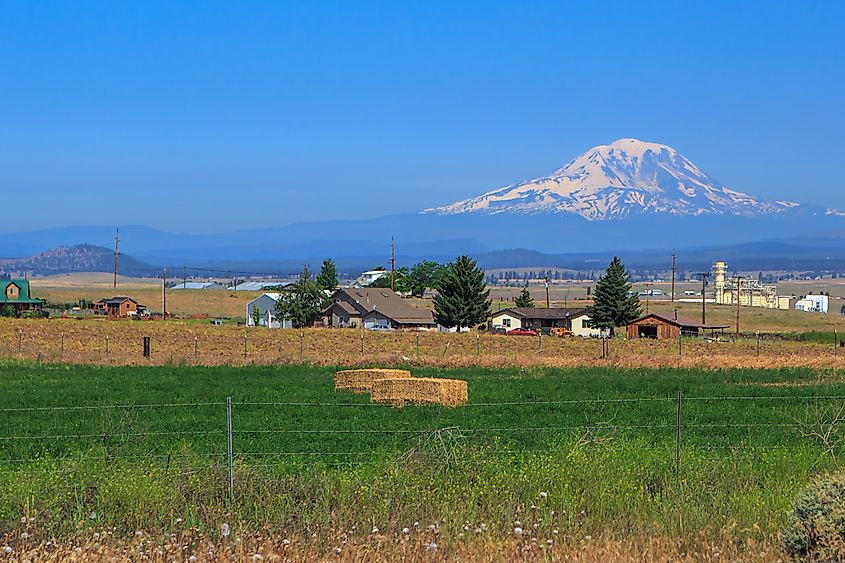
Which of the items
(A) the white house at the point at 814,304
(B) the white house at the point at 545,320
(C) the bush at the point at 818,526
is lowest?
(A) the white house at the point at 814,304

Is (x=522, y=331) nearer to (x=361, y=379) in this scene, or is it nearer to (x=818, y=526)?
(x=361, y=379)

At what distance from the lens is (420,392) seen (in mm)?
24547

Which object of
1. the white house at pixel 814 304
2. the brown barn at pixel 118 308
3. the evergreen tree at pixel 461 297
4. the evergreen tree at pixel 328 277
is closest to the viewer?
the evergreen tree at pixel 461 297

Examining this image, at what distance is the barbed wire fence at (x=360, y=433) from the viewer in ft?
48.2

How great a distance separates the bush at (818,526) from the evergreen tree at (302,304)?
7321 centimetres

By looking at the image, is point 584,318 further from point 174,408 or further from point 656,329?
point 174,408

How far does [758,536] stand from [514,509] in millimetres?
2169

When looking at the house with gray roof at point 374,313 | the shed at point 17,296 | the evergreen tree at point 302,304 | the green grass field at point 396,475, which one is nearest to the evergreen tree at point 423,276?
the house with gray roof at point 374,313

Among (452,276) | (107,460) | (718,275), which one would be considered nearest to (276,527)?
(107,460)

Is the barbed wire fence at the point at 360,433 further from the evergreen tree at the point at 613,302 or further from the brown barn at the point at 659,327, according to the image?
the evergreen tree at the point at 613,302

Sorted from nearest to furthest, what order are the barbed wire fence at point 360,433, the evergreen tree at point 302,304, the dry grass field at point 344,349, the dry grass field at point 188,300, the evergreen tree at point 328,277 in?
the barbed wire fence at point 360,433, the dry grass field at point 344,349, the evergreen tree at point 302,304, the evergreen tree at point 328,277, the dry grass field at point 188,300

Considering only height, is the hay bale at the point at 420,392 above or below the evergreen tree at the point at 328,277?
below

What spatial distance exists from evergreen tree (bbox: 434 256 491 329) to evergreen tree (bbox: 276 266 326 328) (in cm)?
1061

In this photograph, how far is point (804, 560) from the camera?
8.72 m
